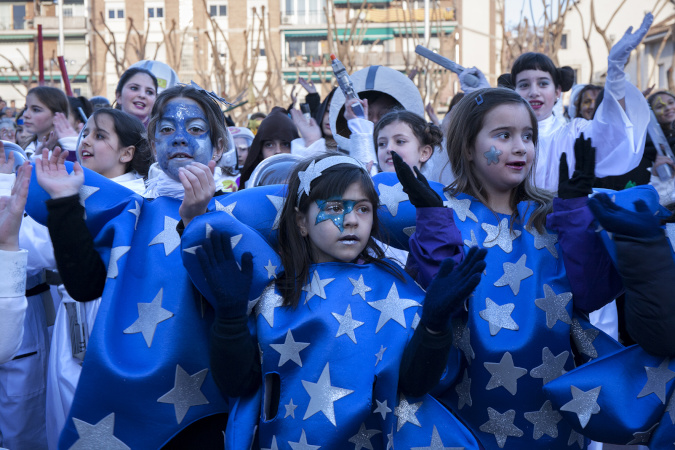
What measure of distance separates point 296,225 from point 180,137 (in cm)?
68

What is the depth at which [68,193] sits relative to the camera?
2.91m

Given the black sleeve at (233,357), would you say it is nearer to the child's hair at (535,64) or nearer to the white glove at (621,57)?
the white glove at (621,57)

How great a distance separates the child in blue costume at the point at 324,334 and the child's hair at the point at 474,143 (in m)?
0.50

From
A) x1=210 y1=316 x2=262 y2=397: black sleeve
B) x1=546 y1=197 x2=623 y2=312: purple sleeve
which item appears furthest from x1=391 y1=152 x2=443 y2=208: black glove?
x1=210 y1=316 x2=262 y2=397: black sleeve

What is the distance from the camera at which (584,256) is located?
2.74 m

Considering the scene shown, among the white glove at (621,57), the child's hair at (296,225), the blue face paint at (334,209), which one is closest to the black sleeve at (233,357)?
the child's hair at (296,225)

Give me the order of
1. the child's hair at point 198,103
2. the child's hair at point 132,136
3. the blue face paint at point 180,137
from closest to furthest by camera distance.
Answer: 1. the blue face paint at point 180,137
2. the child's hair at point 198,103
3. the child's hair at point 132,136

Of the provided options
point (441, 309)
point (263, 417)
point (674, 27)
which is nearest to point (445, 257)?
point (441, 309)

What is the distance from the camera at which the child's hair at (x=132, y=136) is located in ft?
13.1

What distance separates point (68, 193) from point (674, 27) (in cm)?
1324

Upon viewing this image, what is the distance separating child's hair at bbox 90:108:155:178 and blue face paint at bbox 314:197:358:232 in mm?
1460

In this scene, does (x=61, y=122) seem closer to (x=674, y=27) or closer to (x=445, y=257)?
(x=445, y=257)

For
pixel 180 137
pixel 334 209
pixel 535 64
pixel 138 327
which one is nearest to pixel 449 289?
pixel 334 209

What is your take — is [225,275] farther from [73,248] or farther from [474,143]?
[474,143]
